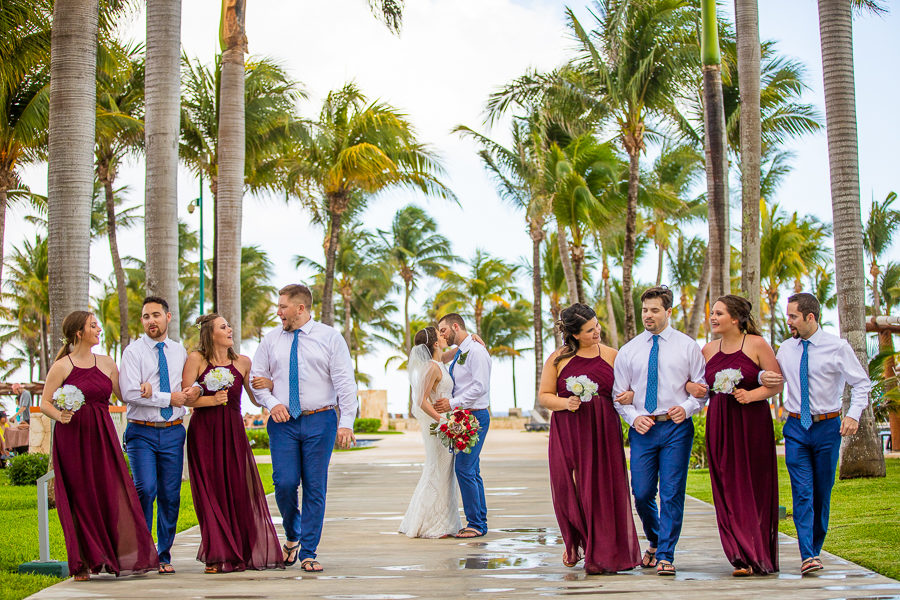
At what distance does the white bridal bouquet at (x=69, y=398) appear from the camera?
7.09 metres

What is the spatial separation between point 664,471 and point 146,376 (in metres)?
4.02

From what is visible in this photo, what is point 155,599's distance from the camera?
6293 mm

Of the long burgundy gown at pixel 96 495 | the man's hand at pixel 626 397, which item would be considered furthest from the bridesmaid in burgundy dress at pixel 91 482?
the man's hand at pixel 626 397

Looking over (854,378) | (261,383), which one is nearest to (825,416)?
(854,378)

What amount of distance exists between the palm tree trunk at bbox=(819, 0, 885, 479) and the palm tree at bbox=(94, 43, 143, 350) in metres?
13.3

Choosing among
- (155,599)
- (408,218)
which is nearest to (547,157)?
(155,599)

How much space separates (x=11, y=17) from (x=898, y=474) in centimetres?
1560

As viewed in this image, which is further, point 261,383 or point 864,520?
point 864,520

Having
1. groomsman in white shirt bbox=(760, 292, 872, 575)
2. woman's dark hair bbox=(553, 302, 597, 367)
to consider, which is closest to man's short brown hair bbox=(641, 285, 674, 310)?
woman's dark hair bbox=(553, 302, 597, 367)

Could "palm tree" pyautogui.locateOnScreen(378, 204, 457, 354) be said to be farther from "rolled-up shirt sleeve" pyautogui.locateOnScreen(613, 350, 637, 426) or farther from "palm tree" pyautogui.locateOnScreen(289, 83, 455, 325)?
"rolled-up shirt sleeve" pyautogui.locateOnScreen(613, 350, 637, 426)

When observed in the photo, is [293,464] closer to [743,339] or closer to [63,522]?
[63,522]

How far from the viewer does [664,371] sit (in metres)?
7.25

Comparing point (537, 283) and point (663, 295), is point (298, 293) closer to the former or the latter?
point (663, 295)

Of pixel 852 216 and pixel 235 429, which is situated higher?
pixel 852 216
